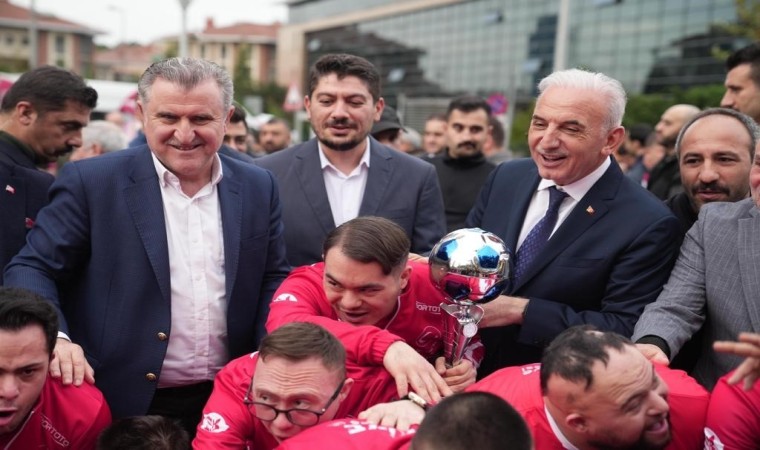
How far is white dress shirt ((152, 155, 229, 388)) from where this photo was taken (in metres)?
3.27

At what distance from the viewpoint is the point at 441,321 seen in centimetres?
337

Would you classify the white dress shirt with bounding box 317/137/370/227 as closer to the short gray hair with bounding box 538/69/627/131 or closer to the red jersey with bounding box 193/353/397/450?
the short gray hair with bounding box 538/69/627/131

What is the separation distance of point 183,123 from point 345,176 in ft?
4.86

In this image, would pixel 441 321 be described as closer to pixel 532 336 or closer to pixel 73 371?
pixel 532 336

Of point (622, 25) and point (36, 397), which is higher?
point (622, 25)

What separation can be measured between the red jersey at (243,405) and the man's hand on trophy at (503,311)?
0.52 meters

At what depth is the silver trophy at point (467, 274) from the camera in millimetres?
2840

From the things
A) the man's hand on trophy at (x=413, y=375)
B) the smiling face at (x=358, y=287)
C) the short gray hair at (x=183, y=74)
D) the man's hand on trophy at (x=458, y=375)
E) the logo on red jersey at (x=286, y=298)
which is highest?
the short gray hair at (x=183, y=74)

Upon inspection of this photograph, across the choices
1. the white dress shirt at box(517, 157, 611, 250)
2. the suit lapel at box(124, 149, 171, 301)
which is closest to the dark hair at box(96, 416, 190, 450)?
the suit lapel at box(124, 149, 171, 301)

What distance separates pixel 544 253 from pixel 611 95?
0.74m

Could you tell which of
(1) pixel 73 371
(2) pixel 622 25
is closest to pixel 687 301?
(1) pixel 73 371

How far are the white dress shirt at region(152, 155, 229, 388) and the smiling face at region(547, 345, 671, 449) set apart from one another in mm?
1586

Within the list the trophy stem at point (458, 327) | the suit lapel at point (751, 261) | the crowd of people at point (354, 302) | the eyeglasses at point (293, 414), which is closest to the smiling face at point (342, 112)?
the crowd of people at point (354, 302)

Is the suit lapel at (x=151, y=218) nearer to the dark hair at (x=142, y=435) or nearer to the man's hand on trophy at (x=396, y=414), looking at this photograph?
the dark hair at (x=142, y=435)
